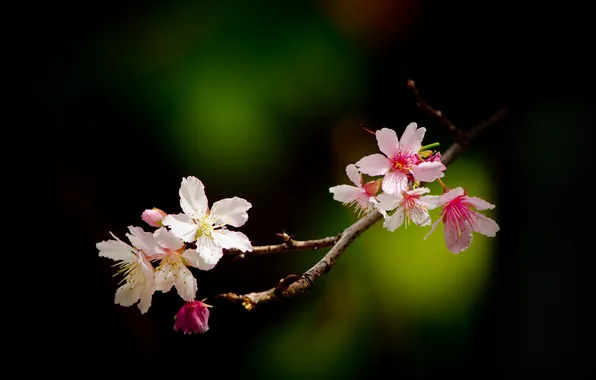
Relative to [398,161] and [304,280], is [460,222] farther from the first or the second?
[304,280]

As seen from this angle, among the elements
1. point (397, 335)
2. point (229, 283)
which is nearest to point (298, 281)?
point (229, 283)

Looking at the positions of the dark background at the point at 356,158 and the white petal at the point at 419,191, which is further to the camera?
the dark background at the point at 356,158

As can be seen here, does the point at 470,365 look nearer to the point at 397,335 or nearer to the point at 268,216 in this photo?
the point at 397,335

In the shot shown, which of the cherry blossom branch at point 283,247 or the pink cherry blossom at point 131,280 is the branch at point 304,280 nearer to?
the cherry blossom branch at point 283,247

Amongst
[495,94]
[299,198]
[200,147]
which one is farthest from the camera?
[495,94]

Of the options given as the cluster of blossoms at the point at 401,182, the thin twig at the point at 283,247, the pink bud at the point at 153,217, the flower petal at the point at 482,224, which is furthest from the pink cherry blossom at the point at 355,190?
the pink bud at the point at 153,217
